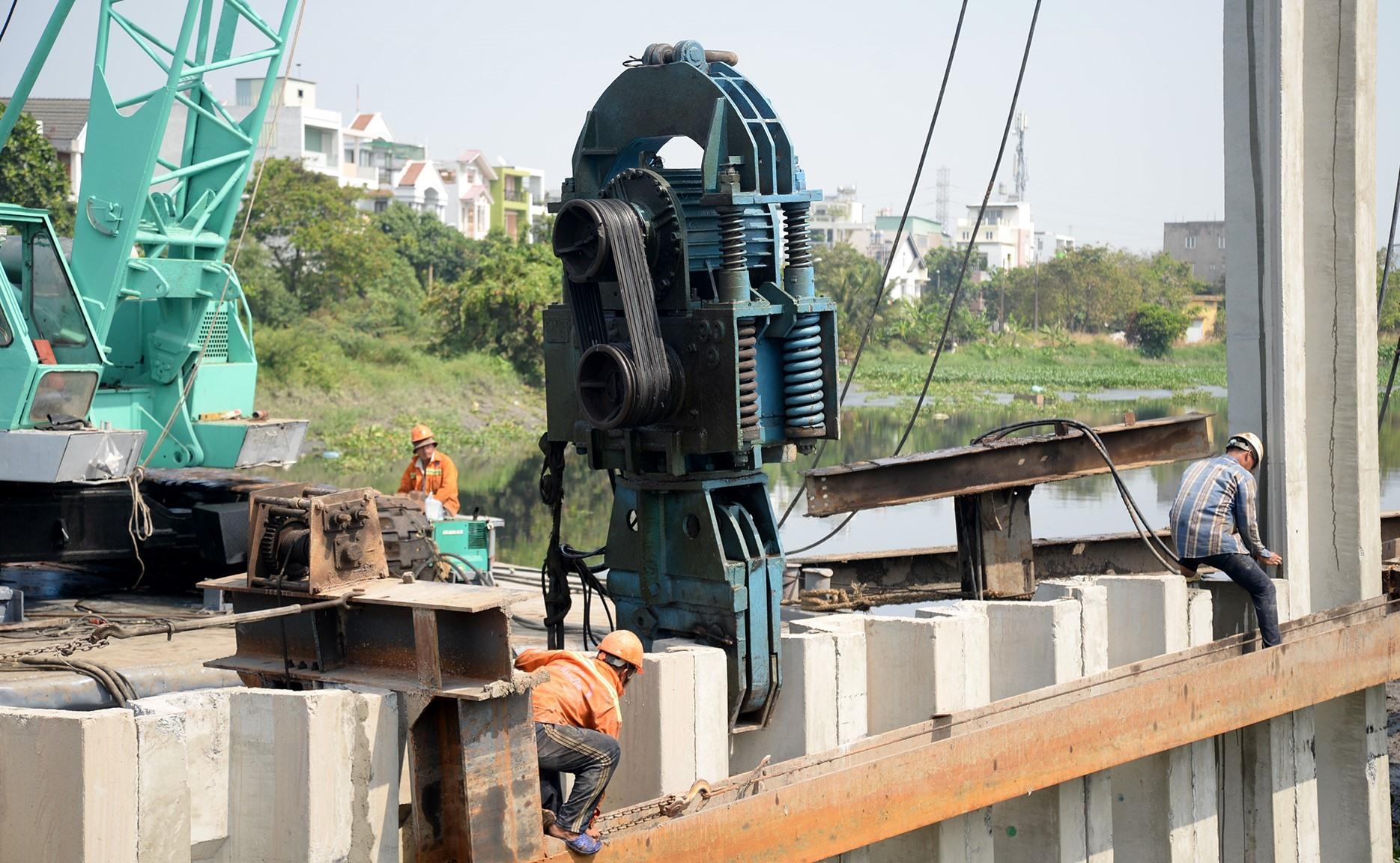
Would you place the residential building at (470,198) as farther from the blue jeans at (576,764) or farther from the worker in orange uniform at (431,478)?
the blue jeans at (576,764)

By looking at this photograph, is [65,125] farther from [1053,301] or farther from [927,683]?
[927,683]

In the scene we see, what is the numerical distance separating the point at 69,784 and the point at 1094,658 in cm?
552

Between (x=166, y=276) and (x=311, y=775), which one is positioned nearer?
(x=311, y=775)

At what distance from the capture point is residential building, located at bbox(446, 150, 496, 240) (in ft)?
334

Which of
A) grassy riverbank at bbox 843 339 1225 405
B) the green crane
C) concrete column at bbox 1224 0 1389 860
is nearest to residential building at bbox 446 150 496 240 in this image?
grassy riverbank at bbox 843 339 1225 405

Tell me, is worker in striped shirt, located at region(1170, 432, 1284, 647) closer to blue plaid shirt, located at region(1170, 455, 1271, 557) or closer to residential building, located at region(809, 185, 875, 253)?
blue plaid shirt, located at region(1170, 455, 1271, 557)

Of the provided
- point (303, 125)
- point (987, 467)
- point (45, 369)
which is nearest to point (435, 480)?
point (45, 369)

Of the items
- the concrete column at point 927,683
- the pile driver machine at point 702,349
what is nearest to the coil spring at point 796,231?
the pile driver machine at point 702,349

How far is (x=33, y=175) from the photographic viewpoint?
47.6 metres

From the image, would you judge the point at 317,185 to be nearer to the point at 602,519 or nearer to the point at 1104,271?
the point at 602,519

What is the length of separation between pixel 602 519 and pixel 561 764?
91.5 feet

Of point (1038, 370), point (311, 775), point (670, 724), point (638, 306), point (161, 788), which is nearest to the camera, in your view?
point (161, 788)

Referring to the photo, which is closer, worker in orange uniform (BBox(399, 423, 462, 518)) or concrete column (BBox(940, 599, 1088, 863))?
concrete column (BBox(940, 599, 1088, 863))

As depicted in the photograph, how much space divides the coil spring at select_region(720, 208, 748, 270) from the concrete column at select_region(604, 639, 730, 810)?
1.76 metres
